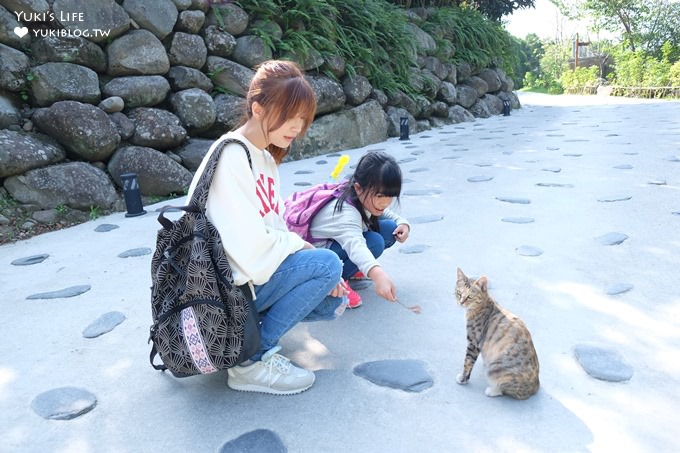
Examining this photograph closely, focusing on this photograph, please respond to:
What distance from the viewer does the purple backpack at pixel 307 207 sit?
228 cm

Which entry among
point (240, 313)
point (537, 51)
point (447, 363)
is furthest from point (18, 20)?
point (537, 51)

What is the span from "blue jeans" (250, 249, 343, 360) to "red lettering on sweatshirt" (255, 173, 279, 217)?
0.64 ft

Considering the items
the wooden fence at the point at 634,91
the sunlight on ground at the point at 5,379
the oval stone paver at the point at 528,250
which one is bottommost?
the sunlight on ground at the point at 5,379

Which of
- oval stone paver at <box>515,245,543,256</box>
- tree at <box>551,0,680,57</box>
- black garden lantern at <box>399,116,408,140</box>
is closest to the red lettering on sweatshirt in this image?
oval stone paver at <box>515,245,543,256</box>

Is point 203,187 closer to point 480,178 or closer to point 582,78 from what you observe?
point 480,178

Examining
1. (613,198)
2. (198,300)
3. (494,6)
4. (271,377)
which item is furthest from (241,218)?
(494,6)

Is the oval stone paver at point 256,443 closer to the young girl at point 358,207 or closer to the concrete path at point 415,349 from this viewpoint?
the concrete path at point 415,349

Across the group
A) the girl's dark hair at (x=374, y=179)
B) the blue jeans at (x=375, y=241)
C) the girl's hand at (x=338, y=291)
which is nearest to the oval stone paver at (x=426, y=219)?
the blue jeans at (x=375, y=241)

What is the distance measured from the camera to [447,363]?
1858 mm

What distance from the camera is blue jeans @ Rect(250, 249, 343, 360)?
175 cm

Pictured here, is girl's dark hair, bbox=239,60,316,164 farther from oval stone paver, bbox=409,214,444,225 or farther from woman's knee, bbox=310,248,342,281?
oval stone paver, bbox=409,214,444,225

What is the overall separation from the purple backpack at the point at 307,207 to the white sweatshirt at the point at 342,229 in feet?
0.08

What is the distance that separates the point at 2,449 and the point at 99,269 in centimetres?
172

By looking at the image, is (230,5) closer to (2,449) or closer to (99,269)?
(99,269)
